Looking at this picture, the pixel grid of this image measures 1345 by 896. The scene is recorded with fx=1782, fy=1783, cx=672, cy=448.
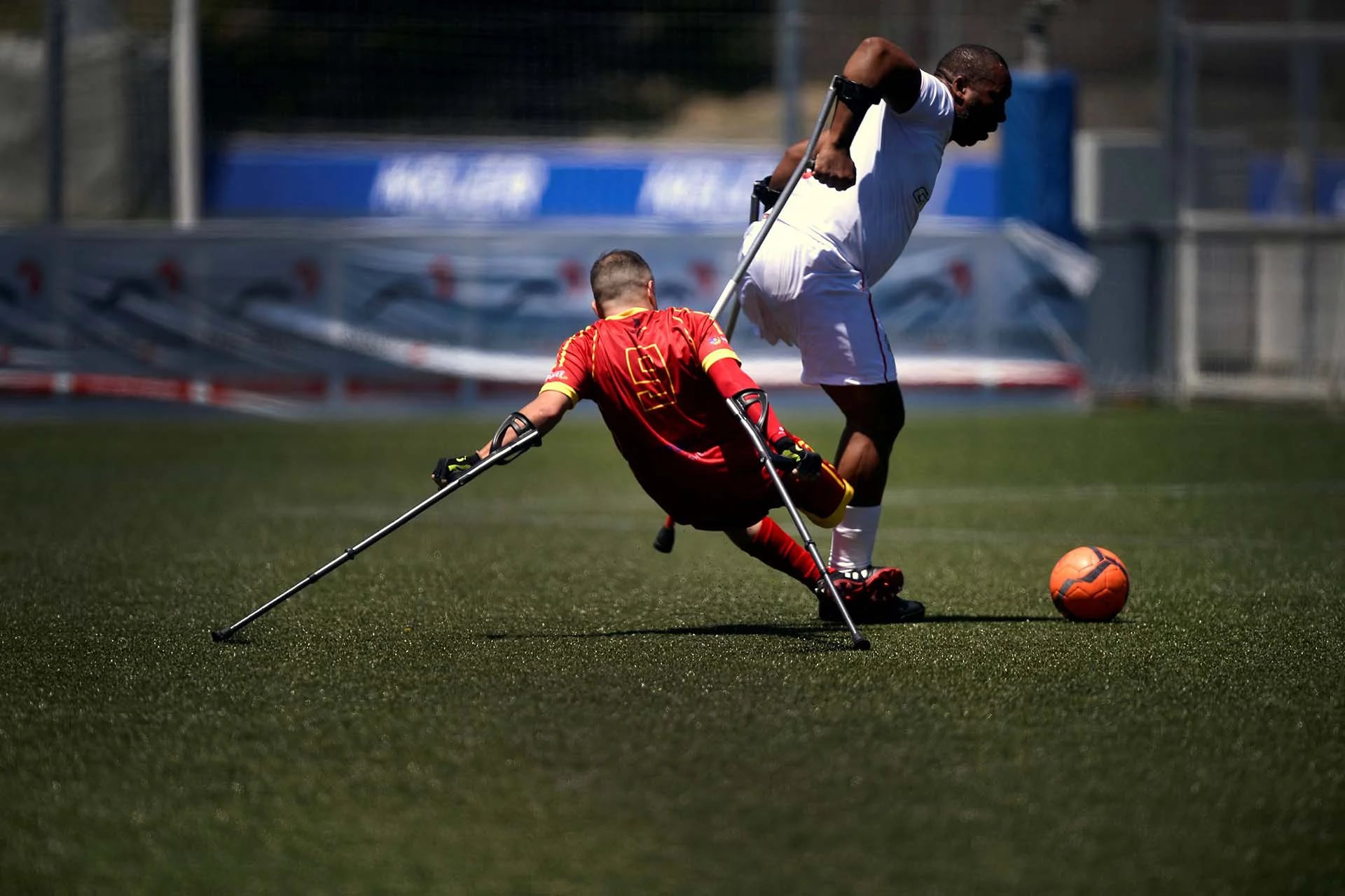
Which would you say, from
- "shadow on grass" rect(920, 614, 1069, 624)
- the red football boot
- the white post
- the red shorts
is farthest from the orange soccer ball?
the white post

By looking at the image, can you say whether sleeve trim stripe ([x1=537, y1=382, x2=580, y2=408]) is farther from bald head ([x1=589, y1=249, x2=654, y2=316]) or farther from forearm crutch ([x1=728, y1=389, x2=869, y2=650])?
forearm crutch ([x1=728, y1=389, x2=869, y2=650])

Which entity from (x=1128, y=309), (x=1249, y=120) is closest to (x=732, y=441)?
(x=1128, y=309)

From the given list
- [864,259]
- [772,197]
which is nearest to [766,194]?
[772,197]

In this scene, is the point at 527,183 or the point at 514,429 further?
the point at 527,183

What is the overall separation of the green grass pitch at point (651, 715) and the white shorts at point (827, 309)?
2.62ft

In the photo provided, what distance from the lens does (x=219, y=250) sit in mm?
15914

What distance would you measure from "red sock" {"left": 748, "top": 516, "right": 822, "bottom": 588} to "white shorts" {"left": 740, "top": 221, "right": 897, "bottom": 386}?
486 millimetres

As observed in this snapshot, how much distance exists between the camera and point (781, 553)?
5.52 meters

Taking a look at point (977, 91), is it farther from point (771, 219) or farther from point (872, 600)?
point (872, 600)

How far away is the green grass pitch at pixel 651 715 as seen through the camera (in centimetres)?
298

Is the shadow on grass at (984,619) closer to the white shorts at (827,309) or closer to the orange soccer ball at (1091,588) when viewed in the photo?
the orange soccer ball at (1091,588)

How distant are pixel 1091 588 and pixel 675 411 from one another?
1.37 meters

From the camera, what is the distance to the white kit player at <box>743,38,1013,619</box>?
549 centimetres

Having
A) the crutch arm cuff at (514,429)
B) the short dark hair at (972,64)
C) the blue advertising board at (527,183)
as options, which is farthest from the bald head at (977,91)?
the blue advertising board at (527,183)
